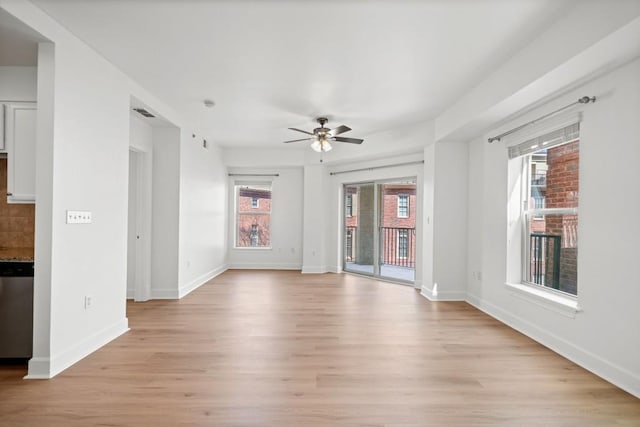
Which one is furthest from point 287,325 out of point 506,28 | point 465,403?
point 506,28

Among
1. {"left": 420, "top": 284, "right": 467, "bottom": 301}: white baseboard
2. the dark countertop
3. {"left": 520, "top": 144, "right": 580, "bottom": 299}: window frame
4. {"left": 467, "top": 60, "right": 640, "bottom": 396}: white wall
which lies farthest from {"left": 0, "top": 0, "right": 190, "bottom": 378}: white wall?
{"left": 520, "top": 144, "right": 580, "bottom": 299}: window frame

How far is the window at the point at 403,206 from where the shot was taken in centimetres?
676

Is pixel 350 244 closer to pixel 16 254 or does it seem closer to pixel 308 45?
pixel 308 45

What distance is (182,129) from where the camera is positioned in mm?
5211

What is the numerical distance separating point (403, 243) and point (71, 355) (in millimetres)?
5459

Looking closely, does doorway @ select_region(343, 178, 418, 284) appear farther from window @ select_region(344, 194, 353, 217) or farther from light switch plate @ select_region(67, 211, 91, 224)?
light switch plate @ select_region(67, 211, 91, 224)

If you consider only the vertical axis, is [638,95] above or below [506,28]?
below

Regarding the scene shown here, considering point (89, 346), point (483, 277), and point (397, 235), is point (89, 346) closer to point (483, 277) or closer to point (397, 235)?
point (483, 277)

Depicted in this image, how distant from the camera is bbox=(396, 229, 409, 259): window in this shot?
22.4ft

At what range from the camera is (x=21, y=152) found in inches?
112

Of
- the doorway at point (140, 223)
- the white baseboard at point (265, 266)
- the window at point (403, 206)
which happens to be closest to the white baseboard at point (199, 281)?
the white baseboard at point (265, 266)

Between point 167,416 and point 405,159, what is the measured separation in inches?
208

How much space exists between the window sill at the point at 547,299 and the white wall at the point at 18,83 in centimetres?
485

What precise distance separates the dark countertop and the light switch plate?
459mm
